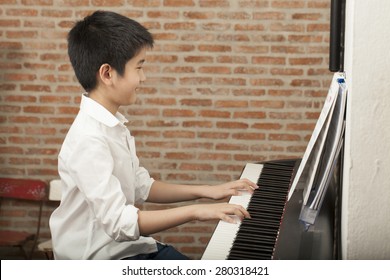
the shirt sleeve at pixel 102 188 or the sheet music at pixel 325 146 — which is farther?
the shirt sleeve at pixel 102 188

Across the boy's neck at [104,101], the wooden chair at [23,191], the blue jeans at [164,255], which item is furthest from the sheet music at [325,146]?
the wooden chair at [23,191]

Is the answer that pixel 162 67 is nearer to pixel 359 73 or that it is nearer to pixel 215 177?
pixel 215 177

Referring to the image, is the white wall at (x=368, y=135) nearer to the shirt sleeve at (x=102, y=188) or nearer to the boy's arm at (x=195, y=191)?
the shirt sleeve at (x=102, y=188)

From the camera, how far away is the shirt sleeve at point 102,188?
1.89m

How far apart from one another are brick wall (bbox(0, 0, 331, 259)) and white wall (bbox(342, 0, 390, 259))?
8.27ft

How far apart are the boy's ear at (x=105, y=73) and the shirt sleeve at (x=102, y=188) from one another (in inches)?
8.5

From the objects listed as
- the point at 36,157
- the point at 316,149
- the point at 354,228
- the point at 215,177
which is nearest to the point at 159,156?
the point at 215,177

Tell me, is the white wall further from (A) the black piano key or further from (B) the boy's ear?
(B) the boy's ear

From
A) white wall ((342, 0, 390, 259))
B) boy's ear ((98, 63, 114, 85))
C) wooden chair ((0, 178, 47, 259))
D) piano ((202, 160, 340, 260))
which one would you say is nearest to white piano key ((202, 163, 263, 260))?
piano ((202, 160, 340, 260))

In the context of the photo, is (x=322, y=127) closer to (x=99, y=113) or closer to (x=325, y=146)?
(x=325, y=146)

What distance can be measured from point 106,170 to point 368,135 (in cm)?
81

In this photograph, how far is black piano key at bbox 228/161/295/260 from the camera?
5.56 feet

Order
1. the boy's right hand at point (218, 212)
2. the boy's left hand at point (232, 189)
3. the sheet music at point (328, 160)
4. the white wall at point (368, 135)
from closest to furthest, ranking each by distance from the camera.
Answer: the white wall at point (368, 135) → the sheet music at point (328, 160) → the boy's right hand at point (218, 212) → the boy's left hand at point (232, 189)

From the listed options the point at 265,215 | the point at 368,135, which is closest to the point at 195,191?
the point at 265,215
